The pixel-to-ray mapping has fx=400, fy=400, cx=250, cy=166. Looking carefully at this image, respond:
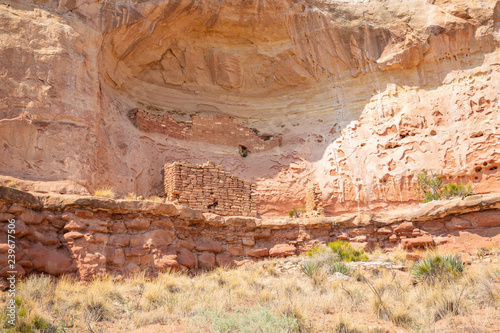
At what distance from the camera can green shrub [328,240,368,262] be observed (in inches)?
339

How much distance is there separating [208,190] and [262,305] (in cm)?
565

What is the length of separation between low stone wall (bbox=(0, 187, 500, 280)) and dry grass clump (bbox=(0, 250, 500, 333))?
0.42 m

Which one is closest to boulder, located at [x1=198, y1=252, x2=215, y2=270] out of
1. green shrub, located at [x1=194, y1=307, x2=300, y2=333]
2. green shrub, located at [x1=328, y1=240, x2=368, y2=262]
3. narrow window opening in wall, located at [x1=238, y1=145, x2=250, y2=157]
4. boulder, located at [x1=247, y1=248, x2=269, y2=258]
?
boulder, located at [x1=247, y1=248, x2=269, y2=258]

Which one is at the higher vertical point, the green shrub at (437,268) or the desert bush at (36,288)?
the desert bush at (36,288)

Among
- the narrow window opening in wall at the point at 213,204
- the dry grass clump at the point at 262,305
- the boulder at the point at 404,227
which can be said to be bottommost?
the dry grass clump at the point at 262,305

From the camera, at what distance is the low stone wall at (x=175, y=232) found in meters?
6.40

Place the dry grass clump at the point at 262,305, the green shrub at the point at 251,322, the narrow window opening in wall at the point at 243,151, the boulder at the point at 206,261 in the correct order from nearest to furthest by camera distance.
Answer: the green shrub at the point at 251,322
the dry grass clump at the point at 262,305
the boulder at the point at 206,261
the narrow window opening in wall at the point at 243,151

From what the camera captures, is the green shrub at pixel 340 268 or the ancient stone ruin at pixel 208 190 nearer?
the green shrub at pixel 340 268

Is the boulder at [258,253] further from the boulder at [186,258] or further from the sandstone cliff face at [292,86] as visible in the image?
the sandstone cliff face at [292,86]

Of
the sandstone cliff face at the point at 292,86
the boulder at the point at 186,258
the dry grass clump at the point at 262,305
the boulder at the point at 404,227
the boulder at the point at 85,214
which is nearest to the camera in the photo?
the dry grass clump at the point at 262,305

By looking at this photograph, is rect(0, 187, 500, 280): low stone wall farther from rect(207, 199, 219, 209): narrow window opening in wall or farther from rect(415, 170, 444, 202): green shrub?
rect(415, 170, 444, 202): green shrub

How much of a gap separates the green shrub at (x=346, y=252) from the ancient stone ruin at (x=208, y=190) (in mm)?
2882

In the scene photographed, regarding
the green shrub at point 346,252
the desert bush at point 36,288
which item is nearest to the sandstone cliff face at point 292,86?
the desert bush at point 36,288

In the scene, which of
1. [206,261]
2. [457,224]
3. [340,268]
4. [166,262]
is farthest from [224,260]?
[457,224]
